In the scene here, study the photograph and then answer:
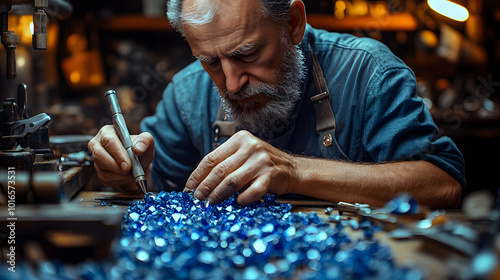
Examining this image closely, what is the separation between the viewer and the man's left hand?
1326mm

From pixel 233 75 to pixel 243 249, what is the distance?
0.97 meters

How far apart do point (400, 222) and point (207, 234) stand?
42cm

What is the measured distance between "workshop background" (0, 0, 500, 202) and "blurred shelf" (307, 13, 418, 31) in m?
0.01

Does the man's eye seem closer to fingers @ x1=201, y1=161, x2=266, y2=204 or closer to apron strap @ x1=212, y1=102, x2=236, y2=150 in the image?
apron strap @ x1=212, y1=102, x2=236, y2=150

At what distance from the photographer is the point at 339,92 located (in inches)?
78.7

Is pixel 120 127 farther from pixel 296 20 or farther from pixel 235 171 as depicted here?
pixel 296 20

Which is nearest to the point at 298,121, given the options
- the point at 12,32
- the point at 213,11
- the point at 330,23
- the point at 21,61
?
the point at 213,11

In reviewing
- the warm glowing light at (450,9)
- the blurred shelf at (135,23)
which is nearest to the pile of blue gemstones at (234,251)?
the warm glowing light at (450,9)

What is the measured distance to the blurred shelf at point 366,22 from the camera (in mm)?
4676

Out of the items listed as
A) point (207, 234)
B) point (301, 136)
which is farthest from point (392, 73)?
point (207, 234)

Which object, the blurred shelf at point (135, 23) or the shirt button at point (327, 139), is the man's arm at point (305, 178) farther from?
the blurred shelf at point (135, 23)

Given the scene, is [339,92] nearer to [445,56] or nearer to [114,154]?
[114,154]

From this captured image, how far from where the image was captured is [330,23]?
184 inches

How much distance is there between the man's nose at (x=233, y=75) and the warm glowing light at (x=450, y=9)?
2.00 m
